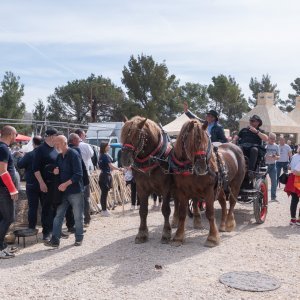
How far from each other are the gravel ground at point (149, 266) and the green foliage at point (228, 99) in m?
44.7

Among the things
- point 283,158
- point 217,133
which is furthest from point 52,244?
point 283,158

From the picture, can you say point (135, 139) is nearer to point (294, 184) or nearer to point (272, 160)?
point (294, 184)

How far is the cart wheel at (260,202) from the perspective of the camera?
8219 mm

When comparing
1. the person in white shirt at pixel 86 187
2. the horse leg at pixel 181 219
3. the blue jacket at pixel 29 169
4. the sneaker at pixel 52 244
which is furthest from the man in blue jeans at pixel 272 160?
the sneaker at pixel 52 244

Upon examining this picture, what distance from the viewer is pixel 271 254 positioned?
6207 mm

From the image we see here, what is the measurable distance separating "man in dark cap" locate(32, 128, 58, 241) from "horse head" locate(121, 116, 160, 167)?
1377 mm

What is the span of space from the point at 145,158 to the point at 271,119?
35.1 metres

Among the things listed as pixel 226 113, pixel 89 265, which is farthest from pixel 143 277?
pixel 226 113

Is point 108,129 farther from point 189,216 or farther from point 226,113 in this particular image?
point 226,113

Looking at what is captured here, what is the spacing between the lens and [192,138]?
5965mm

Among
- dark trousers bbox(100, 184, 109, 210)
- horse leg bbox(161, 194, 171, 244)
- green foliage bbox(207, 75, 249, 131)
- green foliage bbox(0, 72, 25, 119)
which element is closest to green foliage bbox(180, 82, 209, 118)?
green foliage bbox(207, 75, 249, 131)

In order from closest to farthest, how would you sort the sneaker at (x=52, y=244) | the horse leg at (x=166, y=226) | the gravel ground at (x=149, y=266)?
the gravel ground at (x=149, y=266), the sneaker at (x=52, y=244), the horse leg at (x=166, y=226)

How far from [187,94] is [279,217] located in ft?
173

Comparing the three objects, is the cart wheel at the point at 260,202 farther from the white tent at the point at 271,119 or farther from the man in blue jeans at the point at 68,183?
the white tent at the point at 271,119
